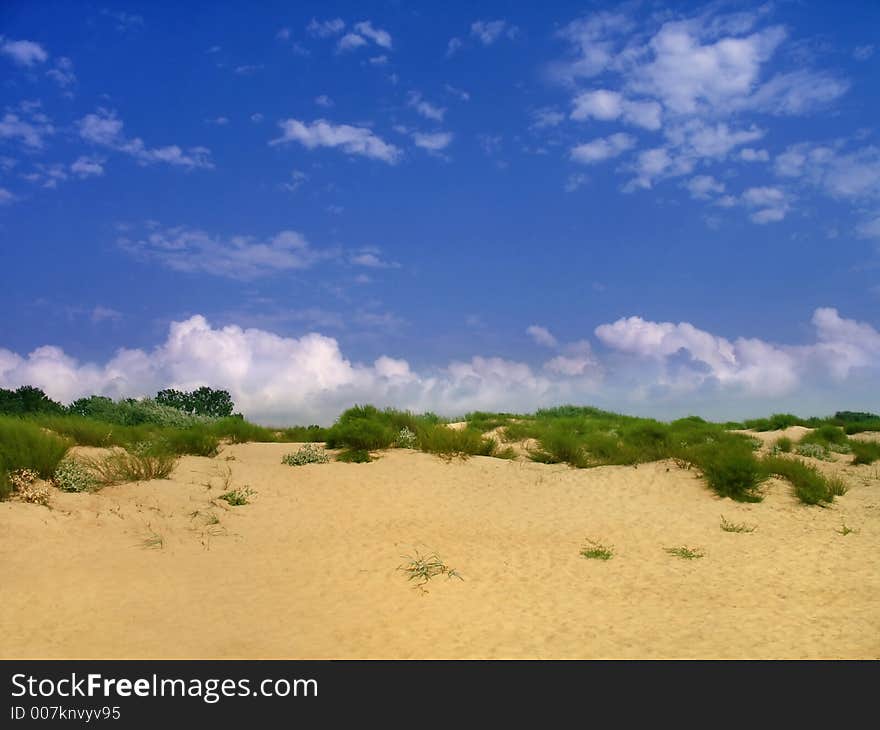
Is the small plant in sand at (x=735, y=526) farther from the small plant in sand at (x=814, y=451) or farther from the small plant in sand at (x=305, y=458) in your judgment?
the small plant in sand at (x=814, y=451)

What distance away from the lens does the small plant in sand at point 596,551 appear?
11336mm

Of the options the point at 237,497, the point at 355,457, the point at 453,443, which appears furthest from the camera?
the point at 453,443

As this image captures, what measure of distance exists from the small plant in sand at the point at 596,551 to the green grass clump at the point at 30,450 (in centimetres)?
949

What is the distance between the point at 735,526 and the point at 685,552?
225 cm

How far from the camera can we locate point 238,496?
13.3m

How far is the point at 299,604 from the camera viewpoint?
8.86 m

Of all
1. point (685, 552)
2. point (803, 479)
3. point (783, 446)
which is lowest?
point (685, 552)

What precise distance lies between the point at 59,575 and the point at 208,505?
346cm

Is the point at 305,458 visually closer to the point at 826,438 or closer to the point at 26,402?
the point at 26,402

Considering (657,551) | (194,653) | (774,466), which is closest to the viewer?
(194,653)

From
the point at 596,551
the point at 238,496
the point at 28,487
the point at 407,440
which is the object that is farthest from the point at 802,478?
the point at 28,487
